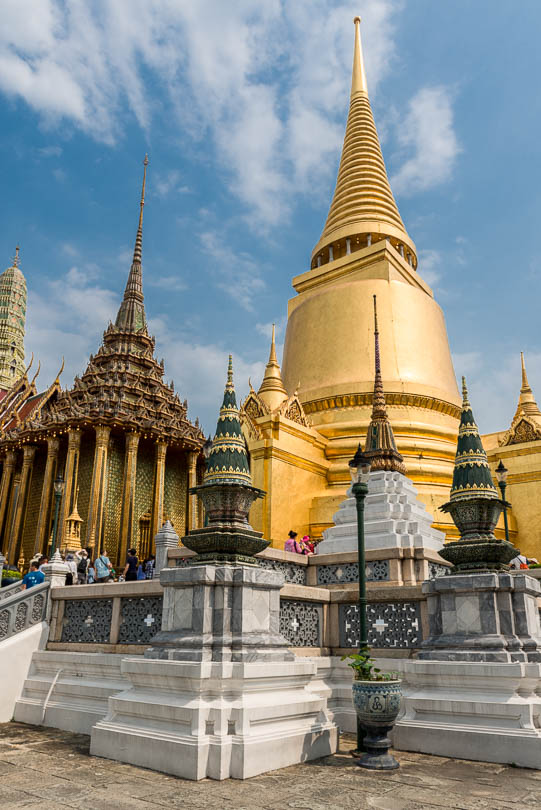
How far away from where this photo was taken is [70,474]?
26.5 metres

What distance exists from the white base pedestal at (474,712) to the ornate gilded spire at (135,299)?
92.6 ft

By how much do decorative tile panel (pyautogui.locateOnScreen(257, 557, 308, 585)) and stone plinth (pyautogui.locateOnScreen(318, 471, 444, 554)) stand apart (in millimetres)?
984

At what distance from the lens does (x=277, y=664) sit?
20.1 feet

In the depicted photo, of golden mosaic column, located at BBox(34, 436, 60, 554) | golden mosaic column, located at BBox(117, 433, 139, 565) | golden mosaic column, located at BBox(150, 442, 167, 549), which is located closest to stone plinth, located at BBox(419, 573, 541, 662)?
golden mosaic column, located at BBox(117, 433, 139, 565)

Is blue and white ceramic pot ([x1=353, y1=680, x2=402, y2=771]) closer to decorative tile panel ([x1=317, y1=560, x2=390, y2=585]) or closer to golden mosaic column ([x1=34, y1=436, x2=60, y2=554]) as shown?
decorative tile panel ([x1=317, y1=560, x2=390, y2=585])

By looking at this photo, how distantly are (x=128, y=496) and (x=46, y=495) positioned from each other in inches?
152

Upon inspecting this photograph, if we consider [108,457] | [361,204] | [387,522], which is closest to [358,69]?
[361,204]

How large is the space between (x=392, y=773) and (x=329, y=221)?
81.0 ft

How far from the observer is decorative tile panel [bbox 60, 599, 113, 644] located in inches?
333

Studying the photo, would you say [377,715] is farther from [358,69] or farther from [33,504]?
[358,69]

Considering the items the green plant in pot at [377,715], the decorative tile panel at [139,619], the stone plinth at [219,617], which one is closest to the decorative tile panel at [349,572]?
the decorative tile panel at [139,619]

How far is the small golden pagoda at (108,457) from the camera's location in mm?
26453

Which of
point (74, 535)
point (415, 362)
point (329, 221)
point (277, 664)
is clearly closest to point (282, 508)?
point (415, 362)

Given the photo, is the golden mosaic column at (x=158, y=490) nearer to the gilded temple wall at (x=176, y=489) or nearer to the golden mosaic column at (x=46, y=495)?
the gilded temple wall at (x=176, y=489)
